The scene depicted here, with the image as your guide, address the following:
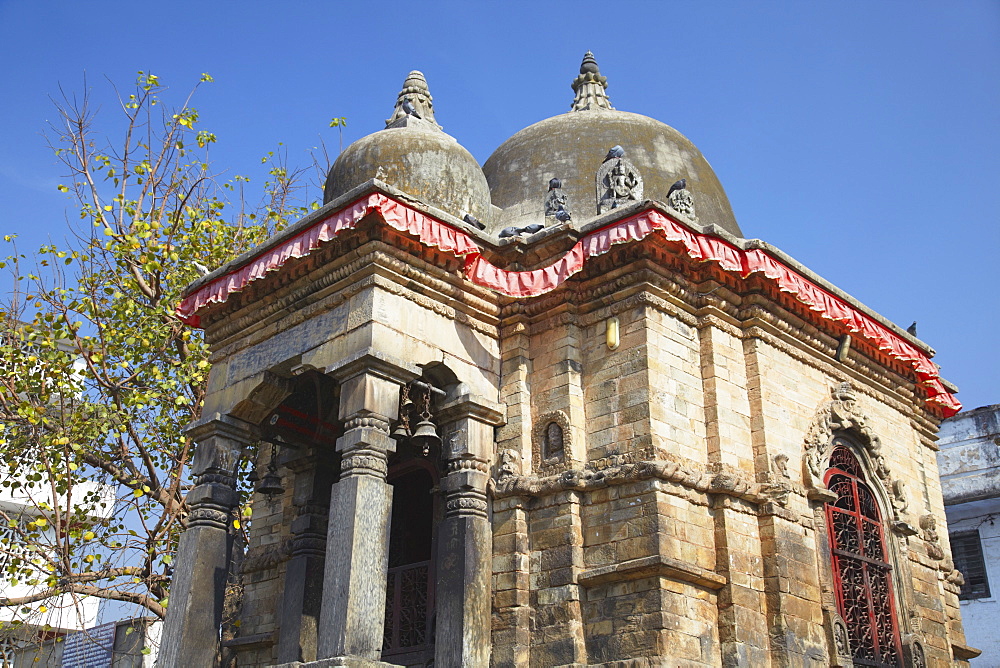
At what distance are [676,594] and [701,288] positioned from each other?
10.7ft

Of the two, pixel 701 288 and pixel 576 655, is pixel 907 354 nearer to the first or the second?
pixel 701 288

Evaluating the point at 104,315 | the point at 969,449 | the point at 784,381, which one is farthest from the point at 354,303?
the point at 969,449

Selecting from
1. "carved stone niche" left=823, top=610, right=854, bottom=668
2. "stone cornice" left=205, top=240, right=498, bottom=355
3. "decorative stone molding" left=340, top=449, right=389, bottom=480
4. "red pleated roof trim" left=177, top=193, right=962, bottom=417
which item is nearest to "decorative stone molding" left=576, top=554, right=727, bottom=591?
"carved stone niche" left=823, top=610, right=854, bottom=668

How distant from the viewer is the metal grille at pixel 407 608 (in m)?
10.3

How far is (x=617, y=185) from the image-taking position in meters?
10.4

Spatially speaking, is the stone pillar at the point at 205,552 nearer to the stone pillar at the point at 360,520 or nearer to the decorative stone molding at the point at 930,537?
the stone pillar at the point at 360,520

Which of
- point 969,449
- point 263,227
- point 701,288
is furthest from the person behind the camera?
point 969,449

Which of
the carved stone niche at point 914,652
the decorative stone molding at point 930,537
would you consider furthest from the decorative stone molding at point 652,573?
the decorative stone molding at point 930,537

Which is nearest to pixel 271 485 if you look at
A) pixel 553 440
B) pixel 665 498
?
pixel 553 440

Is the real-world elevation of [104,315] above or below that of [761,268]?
above

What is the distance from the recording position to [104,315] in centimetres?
1343

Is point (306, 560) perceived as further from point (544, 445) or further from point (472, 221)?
point (472, 221)

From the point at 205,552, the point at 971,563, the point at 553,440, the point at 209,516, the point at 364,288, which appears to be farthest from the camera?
the point at 971,563

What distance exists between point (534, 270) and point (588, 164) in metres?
2.96
